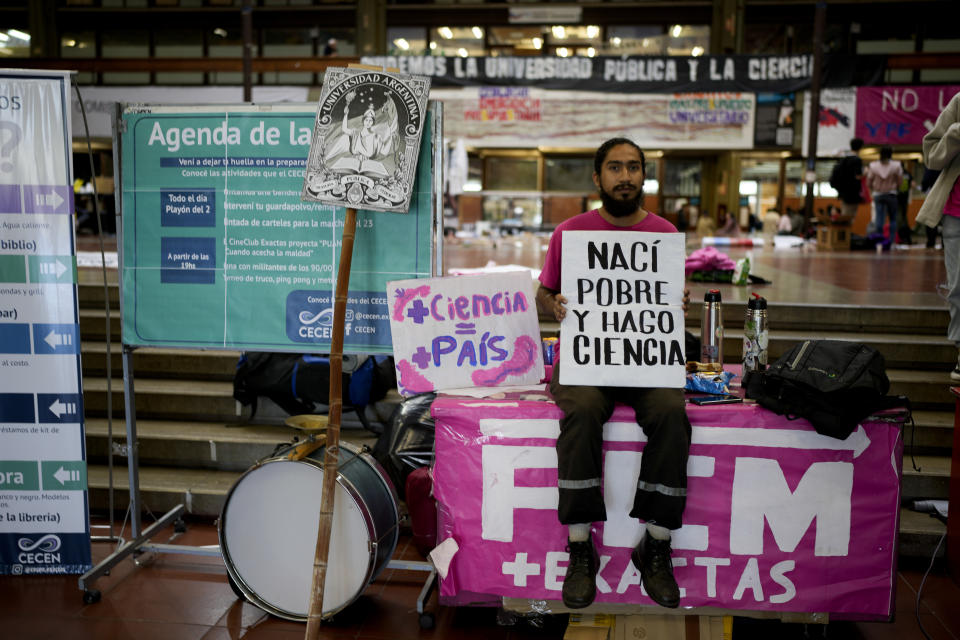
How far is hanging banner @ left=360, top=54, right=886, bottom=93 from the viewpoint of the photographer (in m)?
13.5

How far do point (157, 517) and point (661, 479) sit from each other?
9.99 ft

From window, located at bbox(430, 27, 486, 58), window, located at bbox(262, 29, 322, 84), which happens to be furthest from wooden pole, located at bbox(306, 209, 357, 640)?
window, located at bbox(262, 29, 322, 84)

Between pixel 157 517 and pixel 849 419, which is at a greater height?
pixel 849 419

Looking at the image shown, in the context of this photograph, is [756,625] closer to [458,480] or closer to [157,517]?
[458,480]

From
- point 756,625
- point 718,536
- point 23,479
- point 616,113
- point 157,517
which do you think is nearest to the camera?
point 718,536

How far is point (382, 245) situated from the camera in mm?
3434

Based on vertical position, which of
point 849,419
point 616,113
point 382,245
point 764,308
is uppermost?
point 616,113

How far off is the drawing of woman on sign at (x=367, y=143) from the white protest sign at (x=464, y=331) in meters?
0.51

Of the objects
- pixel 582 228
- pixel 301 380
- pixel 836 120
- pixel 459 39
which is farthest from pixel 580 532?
pixel 459 39

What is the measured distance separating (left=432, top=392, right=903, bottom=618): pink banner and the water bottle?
1.29 ft

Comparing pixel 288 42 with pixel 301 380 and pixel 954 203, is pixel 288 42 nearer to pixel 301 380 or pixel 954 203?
pixel 301 380

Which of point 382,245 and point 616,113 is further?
point 616,113

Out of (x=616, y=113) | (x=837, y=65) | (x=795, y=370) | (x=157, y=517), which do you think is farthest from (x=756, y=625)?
(x=616, y=113)

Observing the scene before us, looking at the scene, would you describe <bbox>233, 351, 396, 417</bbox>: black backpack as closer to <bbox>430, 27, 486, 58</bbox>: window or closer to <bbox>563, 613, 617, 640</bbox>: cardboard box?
<bbox>563, 613, 617, 640</bbox>: cardboard box
